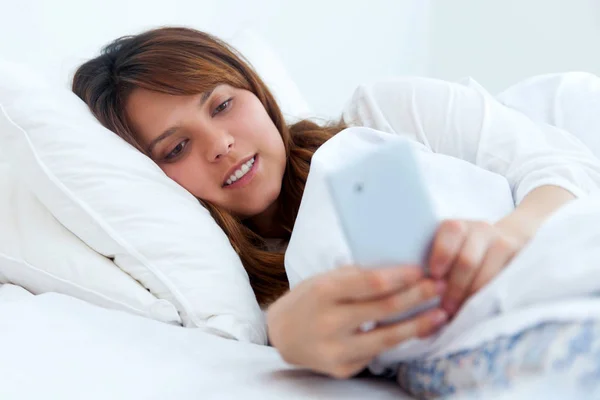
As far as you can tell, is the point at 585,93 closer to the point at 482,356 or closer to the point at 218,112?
the point at 218,112

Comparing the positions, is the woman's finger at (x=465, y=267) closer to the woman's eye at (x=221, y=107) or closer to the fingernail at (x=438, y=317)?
the fingernail at (x=438, y=317)

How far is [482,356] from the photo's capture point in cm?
47

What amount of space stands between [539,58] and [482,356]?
2.09 meters

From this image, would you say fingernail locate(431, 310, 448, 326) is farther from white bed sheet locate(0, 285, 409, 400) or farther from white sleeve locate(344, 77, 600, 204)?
white sleeve locate(344, 77, 600, 204)

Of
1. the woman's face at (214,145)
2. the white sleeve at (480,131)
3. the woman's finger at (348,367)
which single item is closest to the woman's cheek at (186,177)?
the woman's face at (214,145)

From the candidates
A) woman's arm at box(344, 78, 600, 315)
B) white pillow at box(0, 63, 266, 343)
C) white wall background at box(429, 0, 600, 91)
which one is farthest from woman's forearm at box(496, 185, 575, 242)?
white wall background at box(429, 0, 600, 91)

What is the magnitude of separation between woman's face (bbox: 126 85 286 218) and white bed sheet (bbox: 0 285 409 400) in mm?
346

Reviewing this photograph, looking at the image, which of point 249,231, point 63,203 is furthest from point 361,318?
point 249,231

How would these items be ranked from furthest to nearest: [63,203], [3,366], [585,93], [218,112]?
1. [585,93]
2. [218,112]
3. [63,203]
4. [3,366]

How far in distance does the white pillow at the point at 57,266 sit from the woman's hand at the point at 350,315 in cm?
36

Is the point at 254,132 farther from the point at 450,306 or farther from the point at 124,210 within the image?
the point at 450,306

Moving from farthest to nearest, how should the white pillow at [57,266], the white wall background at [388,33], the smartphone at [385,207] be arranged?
the white wall background at [388,33]
the white pillow at [57,266]
the smartphone at [385,207]

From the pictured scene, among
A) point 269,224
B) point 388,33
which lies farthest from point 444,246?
point 388,33

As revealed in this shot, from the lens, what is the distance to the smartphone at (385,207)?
41 cm
